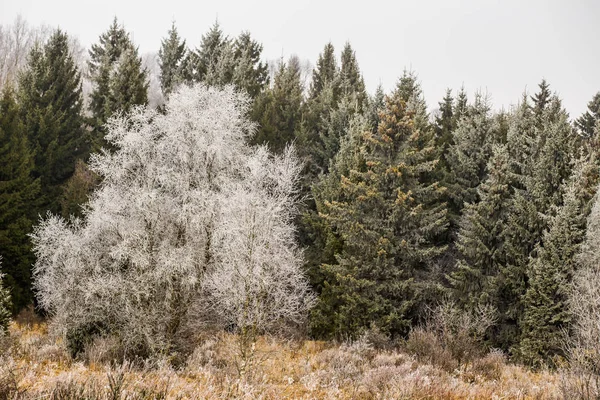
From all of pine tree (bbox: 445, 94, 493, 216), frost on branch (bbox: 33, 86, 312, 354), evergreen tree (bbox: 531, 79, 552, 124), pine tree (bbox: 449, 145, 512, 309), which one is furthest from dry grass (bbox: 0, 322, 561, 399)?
evergreen tree (bbox: 531, 79, 552, 124)

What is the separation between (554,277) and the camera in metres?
18.0

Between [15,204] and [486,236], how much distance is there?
85.8 feet

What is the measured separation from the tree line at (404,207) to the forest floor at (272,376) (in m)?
4.08

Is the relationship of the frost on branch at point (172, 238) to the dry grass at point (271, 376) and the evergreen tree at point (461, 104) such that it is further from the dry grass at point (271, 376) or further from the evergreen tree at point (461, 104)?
the evergreen tree at point (461, 104)

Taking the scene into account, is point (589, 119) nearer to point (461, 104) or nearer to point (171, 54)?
point (461, 104)

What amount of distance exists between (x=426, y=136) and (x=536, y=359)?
41.0 feet

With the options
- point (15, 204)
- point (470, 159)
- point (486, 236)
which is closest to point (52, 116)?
point (15, 204)

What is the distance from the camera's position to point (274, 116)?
29391mm

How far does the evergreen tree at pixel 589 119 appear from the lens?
3966 centimetres

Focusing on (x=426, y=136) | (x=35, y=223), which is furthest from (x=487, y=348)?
(x=35, y=223)

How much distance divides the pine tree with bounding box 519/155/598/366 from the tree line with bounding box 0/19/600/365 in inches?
2.5

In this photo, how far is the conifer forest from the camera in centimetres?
1376

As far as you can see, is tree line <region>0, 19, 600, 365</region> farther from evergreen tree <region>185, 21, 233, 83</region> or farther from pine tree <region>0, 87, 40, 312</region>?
evergreen tree <region>185, 21, 233, 83</region>

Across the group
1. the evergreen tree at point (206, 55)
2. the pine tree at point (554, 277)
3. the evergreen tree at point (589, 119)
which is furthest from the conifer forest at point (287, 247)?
the evergreen tree at point (589, 119)
